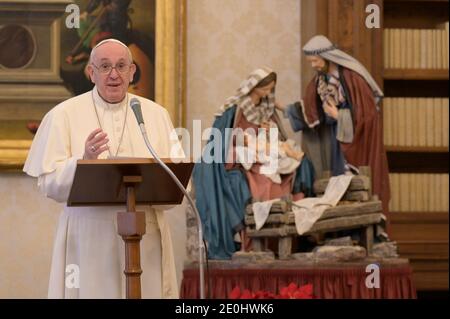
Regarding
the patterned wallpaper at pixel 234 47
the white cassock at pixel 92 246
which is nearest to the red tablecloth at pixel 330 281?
the patterned wallpaper at pixel 234 47

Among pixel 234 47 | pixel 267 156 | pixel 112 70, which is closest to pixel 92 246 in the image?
pixel 112 70

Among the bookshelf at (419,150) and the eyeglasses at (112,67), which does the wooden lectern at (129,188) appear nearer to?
the eyeglasses at (112,67)

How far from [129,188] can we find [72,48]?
294cm

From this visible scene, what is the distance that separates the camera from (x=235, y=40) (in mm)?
6949

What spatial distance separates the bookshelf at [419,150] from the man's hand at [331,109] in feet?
2.33

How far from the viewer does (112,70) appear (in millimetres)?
4535

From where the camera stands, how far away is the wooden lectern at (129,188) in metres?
4.00

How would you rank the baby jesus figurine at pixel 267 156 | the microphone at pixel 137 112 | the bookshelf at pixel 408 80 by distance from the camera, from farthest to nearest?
the bookshelf at pixel 408 80, the baby jesus figurine at pixel 267 156, the microphone at pixel 137 112

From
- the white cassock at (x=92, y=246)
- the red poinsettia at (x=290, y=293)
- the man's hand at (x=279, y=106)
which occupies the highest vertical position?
the man's hand at (x=279, y=106)

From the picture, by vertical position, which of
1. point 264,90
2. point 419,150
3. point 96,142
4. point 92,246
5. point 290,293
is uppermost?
point 264,90

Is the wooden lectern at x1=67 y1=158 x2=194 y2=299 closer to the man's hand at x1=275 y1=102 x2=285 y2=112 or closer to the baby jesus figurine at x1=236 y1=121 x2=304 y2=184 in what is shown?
the baby jesus figurine at x1=236 y1=121 x2=304 y2=184

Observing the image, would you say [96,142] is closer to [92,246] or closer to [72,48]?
[92,246]
